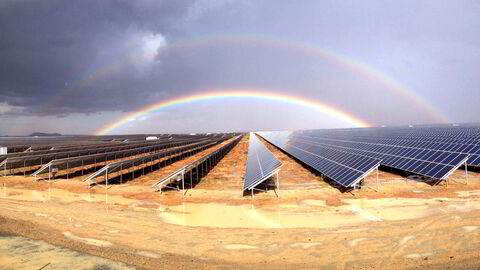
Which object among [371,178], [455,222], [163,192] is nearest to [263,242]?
[455,222]

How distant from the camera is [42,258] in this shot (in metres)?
7.78

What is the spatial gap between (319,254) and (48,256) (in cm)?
727

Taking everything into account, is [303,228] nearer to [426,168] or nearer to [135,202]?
[135,202]

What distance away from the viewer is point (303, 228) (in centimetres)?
1162

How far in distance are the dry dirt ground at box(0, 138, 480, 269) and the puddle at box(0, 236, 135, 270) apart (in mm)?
26

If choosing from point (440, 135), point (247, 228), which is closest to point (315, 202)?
point (247, 228)

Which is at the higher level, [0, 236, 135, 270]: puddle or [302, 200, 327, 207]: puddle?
[0, 236, 135, 270]: puddle

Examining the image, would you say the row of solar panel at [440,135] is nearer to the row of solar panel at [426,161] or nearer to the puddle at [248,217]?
the row of solar panel at [426,161]

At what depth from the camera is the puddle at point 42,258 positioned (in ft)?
24.0

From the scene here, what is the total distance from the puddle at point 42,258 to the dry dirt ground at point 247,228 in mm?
26

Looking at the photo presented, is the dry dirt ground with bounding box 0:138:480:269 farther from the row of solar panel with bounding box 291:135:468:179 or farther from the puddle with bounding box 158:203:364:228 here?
the row of solar panel with bounding box 291:135:468:179

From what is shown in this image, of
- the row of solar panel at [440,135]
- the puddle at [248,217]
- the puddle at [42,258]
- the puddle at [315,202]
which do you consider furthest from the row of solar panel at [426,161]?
the puddle at [42,258]

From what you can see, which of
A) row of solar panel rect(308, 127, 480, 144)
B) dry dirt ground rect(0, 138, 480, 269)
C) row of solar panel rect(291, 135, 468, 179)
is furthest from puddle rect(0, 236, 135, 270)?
row of solar panel rect(308, 127, 480, 144)

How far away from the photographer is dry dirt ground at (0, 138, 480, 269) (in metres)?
8.20
